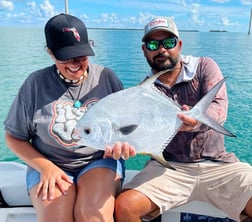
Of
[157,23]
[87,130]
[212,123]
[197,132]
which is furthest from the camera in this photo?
[157,23]

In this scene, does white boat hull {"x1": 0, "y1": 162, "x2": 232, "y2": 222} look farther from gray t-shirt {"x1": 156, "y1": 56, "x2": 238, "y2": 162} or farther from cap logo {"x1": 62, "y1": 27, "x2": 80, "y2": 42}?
cap logo {"x1": 62, "y1": 27, "x2": 80, "y2": 42}

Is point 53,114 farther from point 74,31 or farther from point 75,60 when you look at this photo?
point 74,31

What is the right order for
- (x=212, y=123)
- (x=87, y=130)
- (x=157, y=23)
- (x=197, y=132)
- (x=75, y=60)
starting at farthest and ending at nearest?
(x=157, y=23), (x=197, y=132), (x=75, y=60), (x=212, y=123), (x=87, y=130)

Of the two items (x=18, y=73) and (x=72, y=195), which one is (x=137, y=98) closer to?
(x=72, y=195)

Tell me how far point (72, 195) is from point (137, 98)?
51 cm

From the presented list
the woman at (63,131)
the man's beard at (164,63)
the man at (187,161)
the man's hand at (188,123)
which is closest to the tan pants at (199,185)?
the man at (187,161)

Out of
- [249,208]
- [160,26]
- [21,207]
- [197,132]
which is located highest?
[160,26]

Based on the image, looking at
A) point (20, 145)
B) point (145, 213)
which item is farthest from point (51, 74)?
point (145, 213)

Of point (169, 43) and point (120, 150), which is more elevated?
point (169, 43)

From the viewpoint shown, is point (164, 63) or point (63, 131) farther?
point (164, 63)

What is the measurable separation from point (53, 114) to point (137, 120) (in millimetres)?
438

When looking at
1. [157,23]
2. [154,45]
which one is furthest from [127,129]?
[157,23]

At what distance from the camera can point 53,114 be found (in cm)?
150

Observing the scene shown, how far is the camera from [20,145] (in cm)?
155
